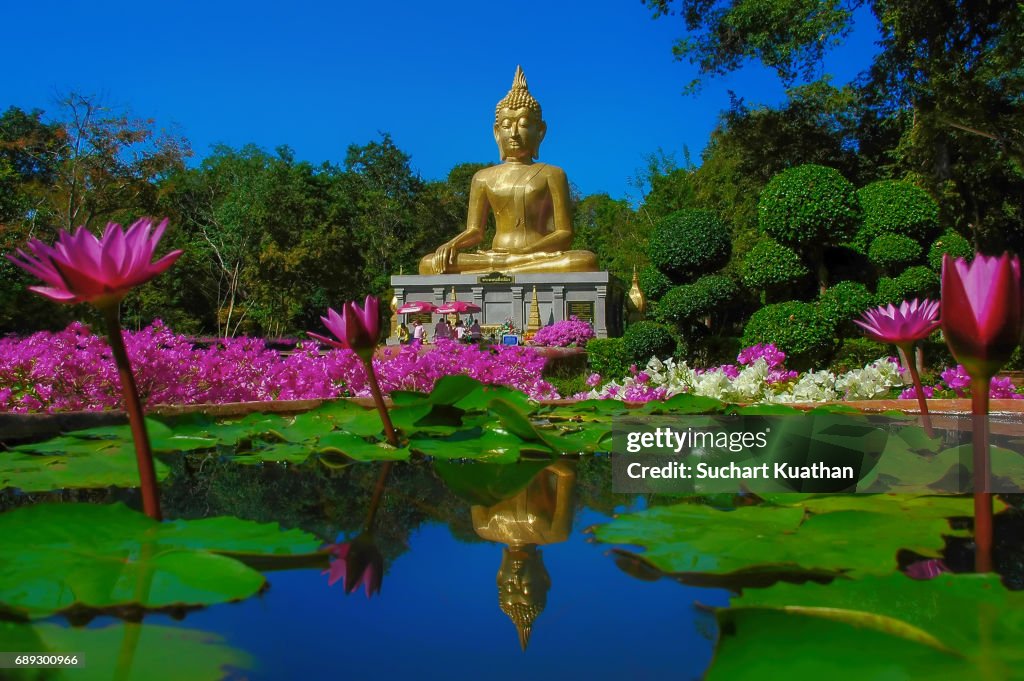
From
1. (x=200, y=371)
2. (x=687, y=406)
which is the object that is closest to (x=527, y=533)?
(x=687, y=406)

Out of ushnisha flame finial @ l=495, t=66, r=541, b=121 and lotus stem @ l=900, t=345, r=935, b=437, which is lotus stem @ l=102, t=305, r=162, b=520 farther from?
ushnisha flame finial @ l=495, t=66, r=541, b=121

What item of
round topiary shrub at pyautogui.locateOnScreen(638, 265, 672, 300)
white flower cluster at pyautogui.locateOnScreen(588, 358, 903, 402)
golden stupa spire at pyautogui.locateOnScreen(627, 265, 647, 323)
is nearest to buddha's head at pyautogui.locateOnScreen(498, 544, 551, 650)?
white flower cluster at pyautogui.locateOnScreen(588, 358, 903, 402)

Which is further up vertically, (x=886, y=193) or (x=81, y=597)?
(x=886, y=193)

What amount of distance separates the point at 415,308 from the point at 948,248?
7.72 meters

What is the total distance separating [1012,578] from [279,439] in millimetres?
1486

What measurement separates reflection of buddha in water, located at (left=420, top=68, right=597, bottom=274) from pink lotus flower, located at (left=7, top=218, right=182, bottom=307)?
11864 millimetres

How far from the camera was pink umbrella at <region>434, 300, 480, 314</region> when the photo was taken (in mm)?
11930

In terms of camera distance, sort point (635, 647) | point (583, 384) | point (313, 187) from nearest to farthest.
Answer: point (635, 647) → point (583, 384) → point (313, 187)

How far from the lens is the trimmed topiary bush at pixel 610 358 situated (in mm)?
8891

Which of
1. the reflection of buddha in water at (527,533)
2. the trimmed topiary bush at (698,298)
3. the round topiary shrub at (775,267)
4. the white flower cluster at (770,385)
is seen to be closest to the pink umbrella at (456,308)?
the trimmed topiary bush at (698,298)

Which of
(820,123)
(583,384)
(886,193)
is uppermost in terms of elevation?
(820,123)

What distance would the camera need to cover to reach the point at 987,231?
45.7 feet

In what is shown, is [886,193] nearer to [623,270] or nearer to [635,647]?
[635,647]

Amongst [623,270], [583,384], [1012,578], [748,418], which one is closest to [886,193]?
[583,384]
